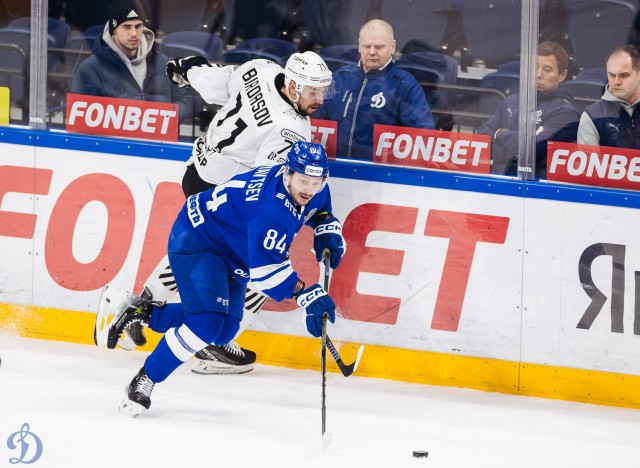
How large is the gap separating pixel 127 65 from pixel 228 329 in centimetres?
149

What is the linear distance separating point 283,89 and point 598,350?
5.53 ft

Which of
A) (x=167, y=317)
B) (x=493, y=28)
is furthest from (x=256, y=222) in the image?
(x=493, y=28)

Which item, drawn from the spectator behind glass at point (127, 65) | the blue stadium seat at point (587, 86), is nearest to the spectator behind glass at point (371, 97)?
the blue stadium seat at point (587, 86)

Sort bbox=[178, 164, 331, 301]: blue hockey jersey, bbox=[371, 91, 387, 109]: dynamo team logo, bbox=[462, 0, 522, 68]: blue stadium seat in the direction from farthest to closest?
bbox=[371, 91, 387, 109]: dynamo team logo < bbox=[462, 0, 522, 68]: blue stadium seat < bbox=[178, 164, 331, 301]: blue hockey jersey

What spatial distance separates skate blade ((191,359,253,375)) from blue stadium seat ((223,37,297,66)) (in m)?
1.35

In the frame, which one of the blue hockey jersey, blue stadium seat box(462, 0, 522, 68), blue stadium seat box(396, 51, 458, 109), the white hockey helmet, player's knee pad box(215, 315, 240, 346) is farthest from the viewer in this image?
blue stadium seat box(396, 51, 458, 109)

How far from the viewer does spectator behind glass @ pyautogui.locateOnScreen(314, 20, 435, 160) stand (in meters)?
5.24

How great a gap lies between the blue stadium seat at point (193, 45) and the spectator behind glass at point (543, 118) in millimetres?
1246

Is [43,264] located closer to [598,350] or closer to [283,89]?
[283,89]

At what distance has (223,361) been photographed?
213 inches

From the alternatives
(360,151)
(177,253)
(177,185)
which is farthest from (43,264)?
(360,151)

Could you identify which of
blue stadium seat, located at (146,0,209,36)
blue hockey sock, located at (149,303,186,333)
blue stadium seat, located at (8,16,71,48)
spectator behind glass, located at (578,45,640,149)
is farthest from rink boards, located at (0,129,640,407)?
blue hockey sock, located at (149,303,186,333)

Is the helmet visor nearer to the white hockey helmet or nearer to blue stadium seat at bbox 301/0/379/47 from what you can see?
the white hockey helmet

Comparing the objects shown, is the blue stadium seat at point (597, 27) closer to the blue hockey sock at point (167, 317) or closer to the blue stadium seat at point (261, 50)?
the blue stadium seat at point (261, 50)
